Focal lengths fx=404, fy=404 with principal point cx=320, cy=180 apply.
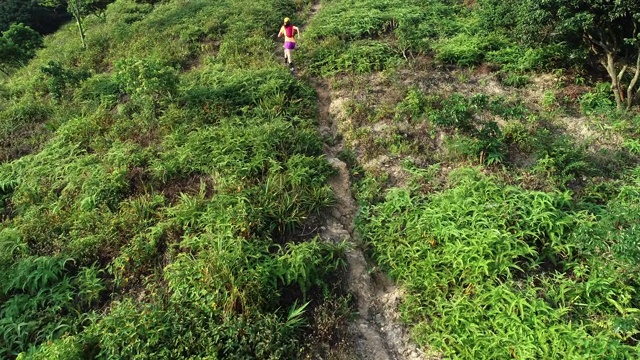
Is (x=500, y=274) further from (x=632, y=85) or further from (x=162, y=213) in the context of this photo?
(x=632, y=85)

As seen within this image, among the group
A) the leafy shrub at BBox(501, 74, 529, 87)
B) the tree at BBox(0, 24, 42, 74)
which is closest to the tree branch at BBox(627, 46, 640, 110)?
the leafy shrub at BBox(501, 74, 529, 87)

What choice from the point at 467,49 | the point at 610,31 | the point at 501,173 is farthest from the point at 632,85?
the point at 467,49

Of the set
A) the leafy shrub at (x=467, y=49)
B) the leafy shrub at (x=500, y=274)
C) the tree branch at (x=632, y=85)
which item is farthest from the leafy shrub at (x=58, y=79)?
the tree branch at (x=632, y=85)

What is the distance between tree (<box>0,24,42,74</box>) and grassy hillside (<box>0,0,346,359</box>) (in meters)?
2.24

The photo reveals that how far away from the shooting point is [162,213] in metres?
8.47

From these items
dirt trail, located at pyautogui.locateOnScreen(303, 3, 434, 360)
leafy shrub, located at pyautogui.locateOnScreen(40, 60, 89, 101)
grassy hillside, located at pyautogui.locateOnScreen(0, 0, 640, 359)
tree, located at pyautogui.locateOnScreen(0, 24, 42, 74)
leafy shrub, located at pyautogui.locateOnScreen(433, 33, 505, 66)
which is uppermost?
tree, located at pyautogui.locateOnScreen(0, 24, 42, 74)

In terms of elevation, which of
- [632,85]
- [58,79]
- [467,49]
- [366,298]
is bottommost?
[366,298]

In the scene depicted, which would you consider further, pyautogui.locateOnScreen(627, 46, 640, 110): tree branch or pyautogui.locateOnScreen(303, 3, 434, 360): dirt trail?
pyautogui.locateOnScreen(627, 46, 640, 110): tree branch

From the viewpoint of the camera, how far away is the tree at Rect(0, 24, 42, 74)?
15876mm

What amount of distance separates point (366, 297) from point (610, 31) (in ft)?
31.5

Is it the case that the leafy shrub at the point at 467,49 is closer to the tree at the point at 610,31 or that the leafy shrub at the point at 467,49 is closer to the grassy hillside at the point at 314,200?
the grassy hillside at the point at 314,200

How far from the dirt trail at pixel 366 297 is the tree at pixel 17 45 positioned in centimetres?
1479

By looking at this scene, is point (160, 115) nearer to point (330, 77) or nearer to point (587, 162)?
point (330, 77)

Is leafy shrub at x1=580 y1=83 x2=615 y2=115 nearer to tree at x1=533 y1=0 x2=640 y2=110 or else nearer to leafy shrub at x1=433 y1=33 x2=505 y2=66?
tree at x1=533 y1=0 x2=640 y2=110
